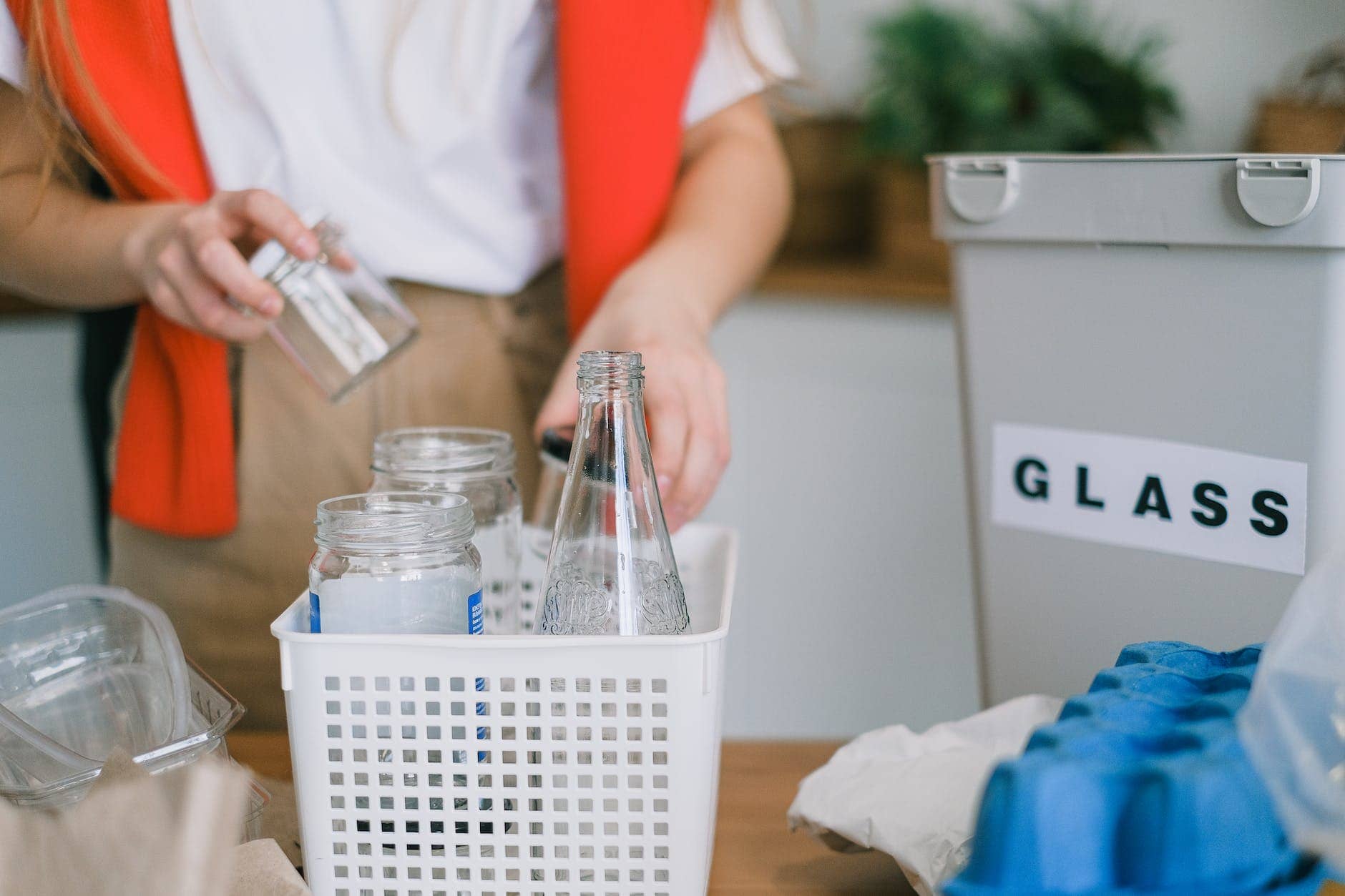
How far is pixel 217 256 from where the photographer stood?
0.53 metres

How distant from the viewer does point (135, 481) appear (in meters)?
0.73

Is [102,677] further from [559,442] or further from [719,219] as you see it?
[719,219]

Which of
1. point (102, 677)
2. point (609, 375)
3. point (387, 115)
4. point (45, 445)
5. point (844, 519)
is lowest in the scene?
point (844, 519)

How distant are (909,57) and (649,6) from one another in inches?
46.2

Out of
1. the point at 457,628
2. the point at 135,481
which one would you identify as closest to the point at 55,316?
the point at 135,481

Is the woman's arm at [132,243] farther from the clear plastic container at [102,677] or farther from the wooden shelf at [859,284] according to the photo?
the wooden shelf at [859,284]

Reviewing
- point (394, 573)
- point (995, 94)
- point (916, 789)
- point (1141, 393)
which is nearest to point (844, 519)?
point (995, 94)

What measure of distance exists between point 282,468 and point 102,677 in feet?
0.91

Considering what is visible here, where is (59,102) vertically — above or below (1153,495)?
above

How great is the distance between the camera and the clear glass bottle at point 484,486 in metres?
0.50

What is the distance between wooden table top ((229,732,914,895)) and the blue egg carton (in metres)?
0.18

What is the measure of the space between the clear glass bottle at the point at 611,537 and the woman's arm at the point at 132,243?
187 millimetres

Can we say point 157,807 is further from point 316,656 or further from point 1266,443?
point 1266,443

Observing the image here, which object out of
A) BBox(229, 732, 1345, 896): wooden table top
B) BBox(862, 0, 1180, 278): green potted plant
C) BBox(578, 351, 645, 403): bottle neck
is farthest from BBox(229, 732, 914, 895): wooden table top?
BBox(862, 0, 1180, 278): green potted plant
